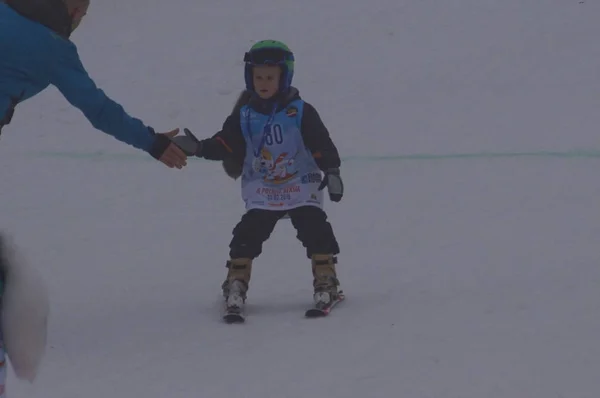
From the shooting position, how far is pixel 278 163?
529 cm

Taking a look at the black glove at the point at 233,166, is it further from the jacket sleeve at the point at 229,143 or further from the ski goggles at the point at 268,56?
the ski goggles at the point at 268,56

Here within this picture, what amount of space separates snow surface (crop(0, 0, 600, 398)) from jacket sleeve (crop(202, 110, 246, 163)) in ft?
2.55

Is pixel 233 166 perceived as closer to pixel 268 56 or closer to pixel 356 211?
pixel 268 56

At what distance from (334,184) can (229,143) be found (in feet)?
2.06

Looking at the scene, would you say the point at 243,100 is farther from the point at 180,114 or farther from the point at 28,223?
the point at 180,114

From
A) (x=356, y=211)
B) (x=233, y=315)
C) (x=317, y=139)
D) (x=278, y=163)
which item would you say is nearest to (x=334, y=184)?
(x=317, y=139)

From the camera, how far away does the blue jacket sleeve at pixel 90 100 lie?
12.3ft

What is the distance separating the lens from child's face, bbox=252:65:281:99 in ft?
16.9

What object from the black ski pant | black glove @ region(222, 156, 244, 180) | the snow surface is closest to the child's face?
black glove @ region(222, 156, 244, 180)

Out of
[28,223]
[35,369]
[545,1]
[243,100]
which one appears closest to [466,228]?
[243,100]

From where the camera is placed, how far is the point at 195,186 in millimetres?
8289

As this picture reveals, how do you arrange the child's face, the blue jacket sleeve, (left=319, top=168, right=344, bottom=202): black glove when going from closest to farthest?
the blue jacket sleeve
(left=319, top=168, right=344, bottom=202): black glove
the child's face

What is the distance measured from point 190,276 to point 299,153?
→ 3.92ft

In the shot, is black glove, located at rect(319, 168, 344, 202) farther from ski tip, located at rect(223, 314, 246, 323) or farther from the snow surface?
ski tip, located at rect(223, 314, 246, 323)
